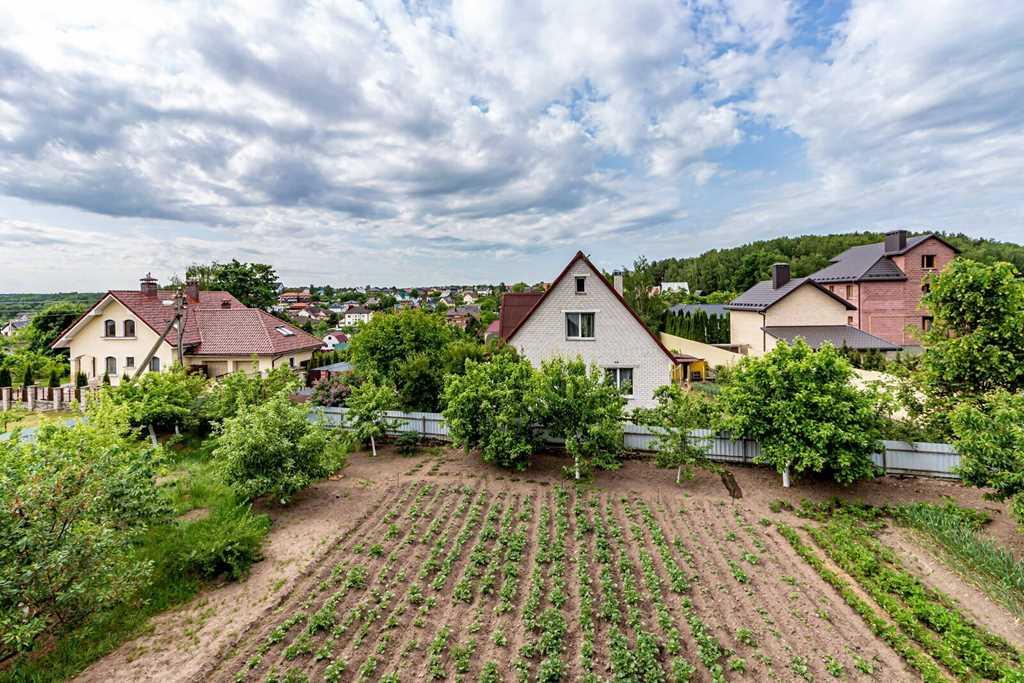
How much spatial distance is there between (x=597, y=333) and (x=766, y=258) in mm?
94989

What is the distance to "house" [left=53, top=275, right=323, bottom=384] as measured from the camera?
26.1 meters

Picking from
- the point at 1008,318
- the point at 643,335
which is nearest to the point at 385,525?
the point at 643,335

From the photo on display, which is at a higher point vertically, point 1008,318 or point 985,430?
point 1008,318

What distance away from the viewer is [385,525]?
34.9 feet

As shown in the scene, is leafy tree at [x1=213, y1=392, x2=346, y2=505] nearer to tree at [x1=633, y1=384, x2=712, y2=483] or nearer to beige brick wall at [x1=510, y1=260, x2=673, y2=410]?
beige brick wall at [x1=510, y1=260, x2=673, y2=410]

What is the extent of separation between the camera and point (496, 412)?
13.8 meters

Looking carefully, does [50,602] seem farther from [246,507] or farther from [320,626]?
[246,507]

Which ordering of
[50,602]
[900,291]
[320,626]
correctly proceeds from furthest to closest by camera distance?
[900,291]
[320,626]
[50,602]

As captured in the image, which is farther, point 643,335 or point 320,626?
point 643,335

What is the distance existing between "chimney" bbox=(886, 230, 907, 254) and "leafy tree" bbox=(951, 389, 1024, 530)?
106ft

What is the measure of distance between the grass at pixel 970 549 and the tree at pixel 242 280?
55.9 metres

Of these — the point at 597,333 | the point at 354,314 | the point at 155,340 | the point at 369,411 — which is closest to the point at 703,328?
the point at 597,333

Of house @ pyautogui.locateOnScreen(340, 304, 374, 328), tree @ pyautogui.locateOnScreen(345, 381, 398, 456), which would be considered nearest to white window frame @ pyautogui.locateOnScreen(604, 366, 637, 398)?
tree @ pyautogui.locateOnScreen(345, 381, 398, 456)

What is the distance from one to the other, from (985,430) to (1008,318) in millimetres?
5112
